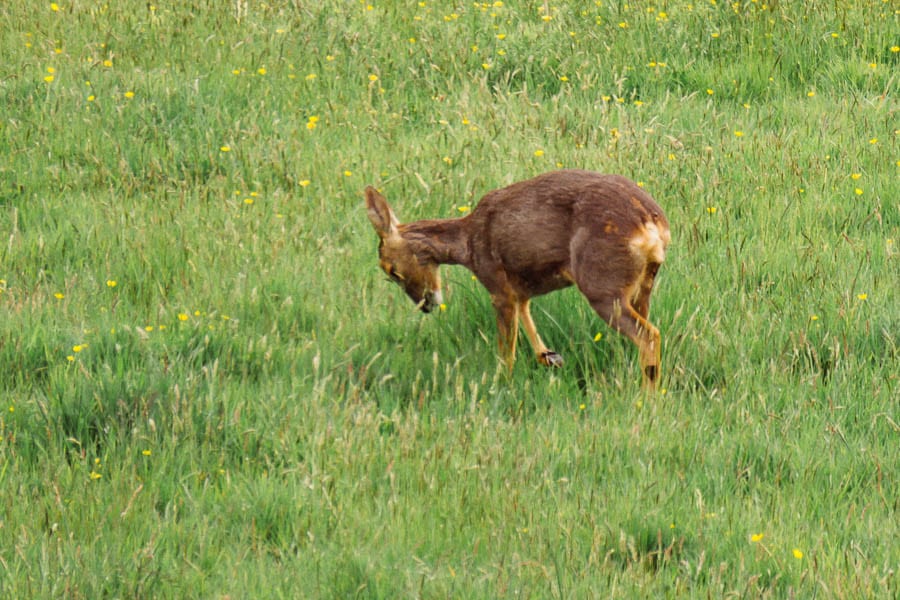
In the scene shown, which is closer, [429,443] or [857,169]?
[429,443]

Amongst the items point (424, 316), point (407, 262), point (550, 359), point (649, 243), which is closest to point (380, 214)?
point (407, 262)

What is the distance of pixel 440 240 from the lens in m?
6.07

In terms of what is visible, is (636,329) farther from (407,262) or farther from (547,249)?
(407,262)

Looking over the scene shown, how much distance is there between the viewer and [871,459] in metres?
4.70

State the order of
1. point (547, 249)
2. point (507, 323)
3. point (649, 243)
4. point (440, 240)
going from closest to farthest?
point (649, 243)
point (547, 249)
point (507, 323)
point (440, 240)

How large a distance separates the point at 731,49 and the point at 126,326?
18.7ft

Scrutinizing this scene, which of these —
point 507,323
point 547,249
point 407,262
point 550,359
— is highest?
point 547,249

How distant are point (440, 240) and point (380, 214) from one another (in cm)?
31

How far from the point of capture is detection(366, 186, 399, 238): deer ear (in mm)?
6008

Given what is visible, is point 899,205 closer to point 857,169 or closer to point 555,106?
point 857,169

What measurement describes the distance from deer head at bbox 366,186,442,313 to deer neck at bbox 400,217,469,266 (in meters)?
0.01

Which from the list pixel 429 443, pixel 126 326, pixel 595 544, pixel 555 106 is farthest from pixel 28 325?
pixel 555 106

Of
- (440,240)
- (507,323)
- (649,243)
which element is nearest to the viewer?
(649,243)

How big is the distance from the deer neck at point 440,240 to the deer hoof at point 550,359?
0.60 metres
